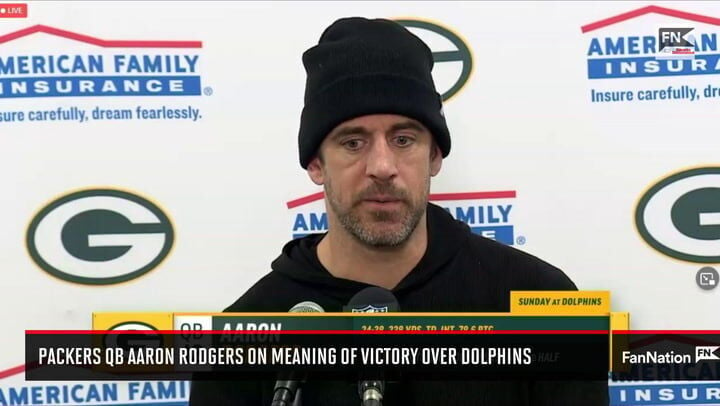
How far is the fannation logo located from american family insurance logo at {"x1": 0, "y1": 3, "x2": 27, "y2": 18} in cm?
82

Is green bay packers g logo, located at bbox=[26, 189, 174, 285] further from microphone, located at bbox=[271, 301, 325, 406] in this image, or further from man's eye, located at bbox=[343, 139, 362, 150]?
microphone, located at bbox=[271, 301, 325, 406]

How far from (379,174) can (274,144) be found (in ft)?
1.71

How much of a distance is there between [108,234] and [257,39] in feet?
1.78

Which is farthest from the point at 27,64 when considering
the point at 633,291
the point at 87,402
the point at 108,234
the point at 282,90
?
the point at 633,291

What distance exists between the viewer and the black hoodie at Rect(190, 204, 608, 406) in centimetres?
117

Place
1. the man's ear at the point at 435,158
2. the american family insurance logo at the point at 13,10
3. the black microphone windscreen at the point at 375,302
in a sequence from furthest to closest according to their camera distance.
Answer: the american family insurance logo at the point at 13,10
the man's ear at the point at 435,158
the black microphone windscreen at the point at 375,302

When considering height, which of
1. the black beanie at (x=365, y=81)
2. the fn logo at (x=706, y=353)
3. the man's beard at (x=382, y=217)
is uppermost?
the black beanie at (x=365, y=81)

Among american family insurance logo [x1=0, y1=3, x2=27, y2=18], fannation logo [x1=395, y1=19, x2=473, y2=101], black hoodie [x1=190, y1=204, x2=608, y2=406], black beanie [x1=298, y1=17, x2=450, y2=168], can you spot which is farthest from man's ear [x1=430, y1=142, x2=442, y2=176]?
american family insurance logo [x1=0, y1=3, x2=27, y2=18]

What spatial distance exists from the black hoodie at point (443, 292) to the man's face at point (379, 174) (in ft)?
0.38

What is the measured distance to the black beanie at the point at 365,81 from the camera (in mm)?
1162

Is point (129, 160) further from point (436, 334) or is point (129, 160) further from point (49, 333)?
point (436, 334)

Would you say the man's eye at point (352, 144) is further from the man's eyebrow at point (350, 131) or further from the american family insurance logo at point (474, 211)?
the american family insurance logo at point (474, 211)

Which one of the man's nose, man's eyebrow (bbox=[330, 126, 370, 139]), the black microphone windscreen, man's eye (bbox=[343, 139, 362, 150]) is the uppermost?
man's eyebrow (bbox=[330, 126, 370, 139])

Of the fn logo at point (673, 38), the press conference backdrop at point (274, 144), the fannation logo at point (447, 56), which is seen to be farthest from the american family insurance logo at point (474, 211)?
the fn logo at point (673, 38)
